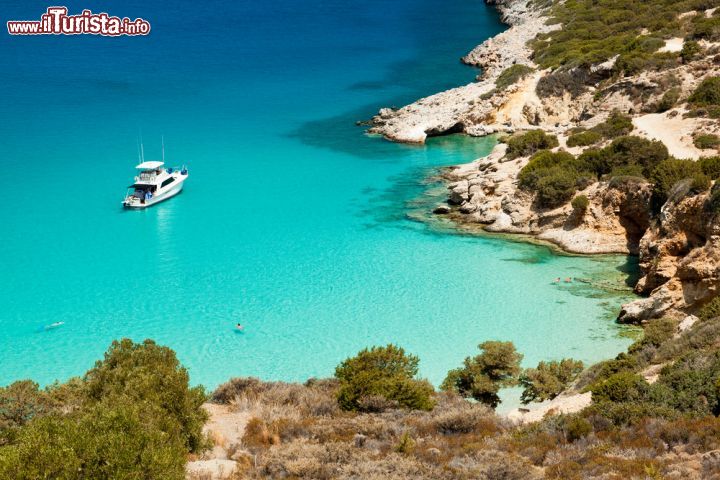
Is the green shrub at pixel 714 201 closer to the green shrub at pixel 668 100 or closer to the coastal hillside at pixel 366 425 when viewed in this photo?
the coastal hillside at pixel 366 425

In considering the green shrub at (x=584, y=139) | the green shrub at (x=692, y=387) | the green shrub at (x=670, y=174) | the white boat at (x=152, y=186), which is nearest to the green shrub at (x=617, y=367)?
the green shrub at (x=692, y=387)

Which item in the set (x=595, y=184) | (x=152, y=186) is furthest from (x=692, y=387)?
(x=152, y=186)

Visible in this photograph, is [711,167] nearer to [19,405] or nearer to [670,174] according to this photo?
[670,174]

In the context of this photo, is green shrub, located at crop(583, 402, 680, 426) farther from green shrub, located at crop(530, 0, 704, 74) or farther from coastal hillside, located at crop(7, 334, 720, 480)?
green shrub, located at crop(530, 0, 704, 74)

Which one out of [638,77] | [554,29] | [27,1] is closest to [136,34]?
[27,1]

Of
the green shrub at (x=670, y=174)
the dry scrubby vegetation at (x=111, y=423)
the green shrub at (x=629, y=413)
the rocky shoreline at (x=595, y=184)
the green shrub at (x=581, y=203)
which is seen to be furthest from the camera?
the green shrub at (x=581, y=203)

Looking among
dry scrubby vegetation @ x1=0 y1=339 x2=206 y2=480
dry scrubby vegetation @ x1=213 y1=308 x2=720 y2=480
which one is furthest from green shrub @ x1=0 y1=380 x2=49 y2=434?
dry scrubby vegetation @ x1=213 y1=308 x2=720 y2=480
